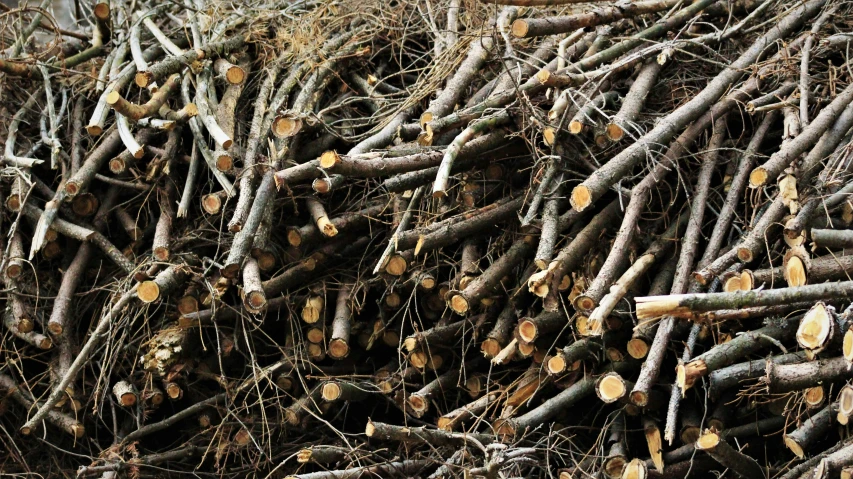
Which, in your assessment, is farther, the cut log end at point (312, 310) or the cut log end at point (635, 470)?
the cut log end at point (312, 310)

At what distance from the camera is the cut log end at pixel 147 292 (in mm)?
3746

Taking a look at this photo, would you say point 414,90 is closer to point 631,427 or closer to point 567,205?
point 567,205

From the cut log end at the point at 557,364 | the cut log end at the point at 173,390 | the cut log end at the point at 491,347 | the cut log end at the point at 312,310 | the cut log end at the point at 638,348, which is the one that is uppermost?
the cut log end at the point at 638,348

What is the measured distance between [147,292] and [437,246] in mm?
1186

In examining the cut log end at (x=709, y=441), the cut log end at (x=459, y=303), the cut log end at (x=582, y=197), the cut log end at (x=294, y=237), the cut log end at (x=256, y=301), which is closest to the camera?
the cut log end at (x=709, y=441)

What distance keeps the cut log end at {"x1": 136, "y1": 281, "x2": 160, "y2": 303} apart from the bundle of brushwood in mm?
13

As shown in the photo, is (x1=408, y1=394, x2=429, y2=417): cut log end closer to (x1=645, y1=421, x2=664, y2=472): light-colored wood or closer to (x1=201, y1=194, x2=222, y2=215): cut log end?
(x1=645, y1=421, x2=664, y2=472): light-colored wood

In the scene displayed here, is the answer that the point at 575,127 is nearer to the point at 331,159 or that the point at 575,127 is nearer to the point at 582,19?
the point at 582,19

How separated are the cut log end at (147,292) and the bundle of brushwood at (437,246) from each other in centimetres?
1

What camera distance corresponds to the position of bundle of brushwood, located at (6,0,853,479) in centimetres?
324

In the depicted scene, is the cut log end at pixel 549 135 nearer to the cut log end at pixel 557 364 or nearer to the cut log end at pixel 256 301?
the cut log end at pixel 557 364

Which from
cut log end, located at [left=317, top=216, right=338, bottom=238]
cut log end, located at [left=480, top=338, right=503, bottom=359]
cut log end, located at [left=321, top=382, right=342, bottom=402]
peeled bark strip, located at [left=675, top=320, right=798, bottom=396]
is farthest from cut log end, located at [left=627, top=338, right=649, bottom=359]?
cut log end, located at [left=317, top=216, right=338, bottom=238]

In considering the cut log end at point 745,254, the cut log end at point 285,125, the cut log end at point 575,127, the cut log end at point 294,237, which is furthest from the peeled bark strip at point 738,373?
the cut log end at point 285,125

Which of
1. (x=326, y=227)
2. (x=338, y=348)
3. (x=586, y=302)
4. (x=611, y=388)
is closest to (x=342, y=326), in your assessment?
(x=338, y=348)
